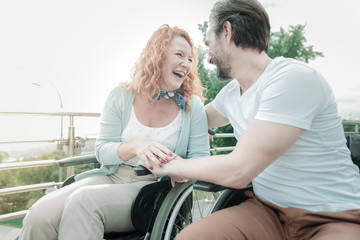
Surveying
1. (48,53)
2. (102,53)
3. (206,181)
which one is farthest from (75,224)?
(48,53)

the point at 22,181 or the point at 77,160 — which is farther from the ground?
the point at 77,160

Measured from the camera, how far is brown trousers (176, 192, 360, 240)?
0.88 metres

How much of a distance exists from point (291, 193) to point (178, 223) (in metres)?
0.50

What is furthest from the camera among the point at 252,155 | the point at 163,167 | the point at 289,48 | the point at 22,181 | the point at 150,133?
the point at 22,181

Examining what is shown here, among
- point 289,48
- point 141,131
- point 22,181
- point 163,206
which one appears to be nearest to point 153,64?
point 141,131

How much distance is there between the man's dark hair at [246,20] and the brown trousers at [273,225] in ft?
2.26

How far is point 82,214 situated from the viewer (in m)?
1.05

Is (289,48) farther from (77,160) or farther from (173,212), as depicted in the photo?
(173,212)

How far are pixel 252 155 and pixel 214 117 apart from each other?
69 cm

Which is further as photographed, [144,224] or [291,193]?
[144,224]

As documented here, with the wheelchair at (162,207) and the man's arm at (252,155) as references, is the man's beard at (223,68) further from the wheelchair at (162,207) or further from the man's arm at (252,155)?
the wheelchair at (162,207)

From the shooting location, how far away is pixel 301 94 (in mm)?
910

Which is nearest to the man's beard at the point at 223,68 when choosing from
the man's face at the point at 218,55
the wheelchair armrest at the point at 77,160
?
the man's face at the point at 218,55

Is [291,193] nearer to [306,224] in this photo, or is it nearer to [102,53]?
[306,224]
